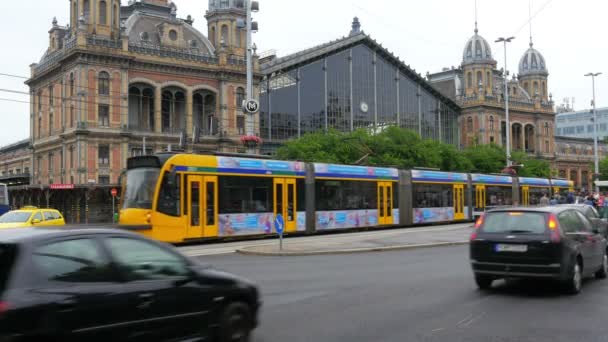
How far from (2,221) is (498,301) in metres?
19.1

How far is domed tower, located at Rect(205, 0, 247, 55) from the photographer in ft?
218

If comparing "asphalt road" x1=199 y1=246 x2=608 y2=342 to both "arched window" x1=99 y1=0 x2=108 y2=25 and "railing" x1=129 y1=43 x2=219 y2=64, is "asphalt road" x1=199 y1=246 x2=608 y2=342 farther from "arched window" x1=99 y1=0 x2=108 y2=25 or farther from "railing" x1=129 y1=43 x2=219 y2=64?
"railing" x1=129 y1=43 x2=219 y2=64

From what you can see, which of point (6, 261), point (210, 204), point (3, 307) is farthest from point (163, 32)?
point (3, 307)

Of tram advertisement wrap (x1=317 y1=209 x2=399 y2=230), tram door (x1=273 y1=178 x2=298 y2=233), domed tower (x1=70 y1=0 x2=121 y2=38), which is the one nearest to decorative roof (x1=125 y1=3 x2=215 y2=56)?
domed tower (x1=70 y1=0 x2=121 y2=38)

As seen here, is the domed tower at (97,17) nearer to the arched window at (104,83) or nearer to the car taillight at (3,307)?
the arched window at (104,83)

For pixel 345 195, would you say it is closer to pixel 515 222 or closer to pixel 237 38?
pixel 515 222

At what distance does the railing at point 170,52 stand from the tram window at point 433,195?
1410 inches

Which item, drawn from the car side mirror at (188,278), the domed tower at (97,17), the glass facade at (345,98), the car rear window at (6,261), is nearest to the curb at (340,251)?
the car side mirror at (188,278)

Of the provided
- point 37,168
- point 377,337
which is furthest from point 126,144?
point 377,337

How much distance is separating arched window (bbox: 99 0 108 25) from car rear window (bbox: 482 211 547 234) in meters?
53.2

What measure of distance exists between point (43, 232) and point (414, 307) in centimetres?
587

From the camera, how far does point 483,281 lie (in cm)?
1135

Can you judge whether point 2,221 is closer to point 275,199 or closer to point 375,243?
point 275,199

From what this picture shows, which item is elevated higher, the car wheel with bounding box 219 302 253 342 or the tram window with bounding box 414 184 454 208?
the tram window with bounding box 414 184 454 208
